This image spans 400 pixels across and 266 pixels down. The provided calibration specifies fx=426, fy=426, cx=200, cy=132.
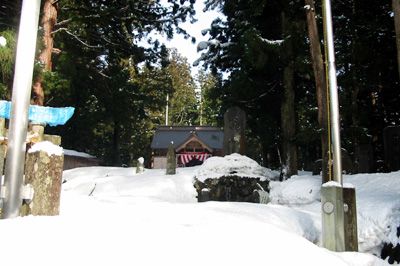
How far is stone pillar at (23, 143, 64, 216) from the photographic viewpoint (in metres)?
4.38

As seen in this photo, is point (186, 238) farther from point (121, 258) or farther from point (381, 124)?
point (381, 124)

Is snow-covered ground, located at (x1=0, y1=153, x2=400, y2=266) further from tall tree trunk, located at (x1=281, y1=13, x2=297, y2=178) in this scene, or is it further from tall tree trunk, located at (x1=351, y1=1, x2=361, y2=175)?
tall tree trunk, located at (x1=351, y1=1, x2=361, y2=175)

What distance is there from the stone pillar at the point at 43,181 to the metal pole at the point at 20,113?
0.18 meters

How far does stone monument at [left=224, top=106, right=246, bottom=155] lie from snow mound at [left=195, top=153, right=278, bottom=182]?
122cm

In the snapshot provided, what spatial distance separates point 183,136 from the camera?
33875 millimetres

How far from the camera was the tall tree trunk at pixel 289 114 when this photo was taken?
14114mm

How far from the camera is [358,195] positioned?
9039mm

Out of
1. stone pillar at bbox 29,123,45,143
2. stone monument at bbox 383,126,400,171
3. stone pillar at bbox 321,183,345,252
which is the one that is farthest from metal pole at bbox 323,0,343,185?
stone monument at bbox 383,126,400,171

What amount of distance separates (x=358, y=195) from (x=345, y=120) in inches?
331

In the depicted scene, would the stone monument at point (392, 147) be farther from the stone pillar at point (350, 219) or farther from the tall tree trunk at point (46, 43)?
the tall tree trunk at point (46, 43)

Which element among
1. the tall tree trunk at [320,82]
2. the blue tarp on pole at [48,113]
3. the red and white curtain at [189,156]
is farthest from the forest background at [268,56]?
the red and white curtain at [189,156]

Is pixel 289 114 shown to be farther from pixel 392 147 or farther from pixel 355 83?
pixel 392 147

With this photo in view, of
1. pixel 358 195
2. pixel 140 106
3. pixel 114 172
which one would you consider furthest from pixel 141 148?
pixel 358 195

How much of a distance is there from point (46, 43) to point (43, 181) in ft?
28.4
